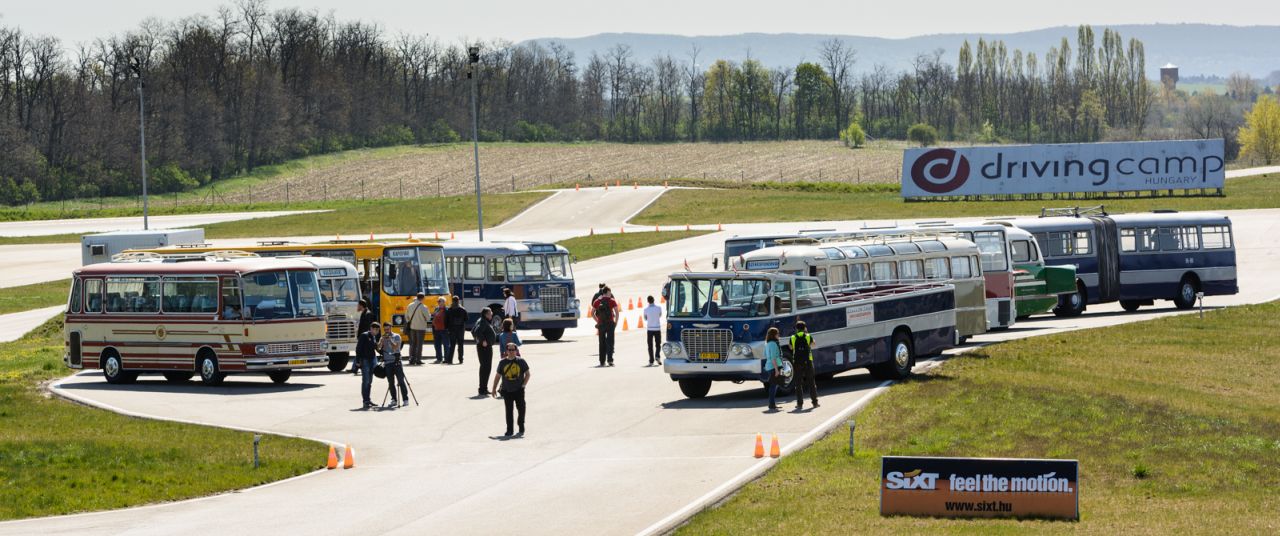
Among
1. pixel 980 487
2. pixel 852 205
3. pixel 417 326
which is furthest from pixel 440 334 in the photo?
pixel 852 205

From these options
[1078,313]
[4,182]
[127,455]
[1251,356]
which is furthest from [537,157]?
[127,455]

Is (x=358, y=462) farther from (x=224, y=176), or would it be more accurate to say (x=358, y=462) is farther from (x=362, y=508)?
(x=224, y=176)

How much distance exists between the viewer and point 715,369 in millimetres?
25938

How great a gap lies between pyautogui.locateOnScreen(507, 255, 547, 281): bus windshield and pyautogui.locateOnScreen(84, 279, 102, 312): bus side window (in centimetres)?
1181

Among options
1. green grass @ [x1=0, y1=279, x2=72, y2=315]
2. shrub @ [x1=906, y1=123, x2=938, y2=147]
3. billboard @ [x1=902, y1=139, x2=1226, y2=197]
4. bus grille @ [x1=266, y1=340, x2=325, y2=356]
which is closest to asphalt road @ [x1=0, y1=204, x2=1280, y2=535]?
bus grille @ [x1=266, y1=340, x2=325, y2=356]

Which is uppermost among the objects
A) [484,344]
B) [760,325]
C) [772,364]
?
[760,325]

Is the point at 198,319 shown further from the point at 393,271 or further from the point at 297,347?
the point at 393,271

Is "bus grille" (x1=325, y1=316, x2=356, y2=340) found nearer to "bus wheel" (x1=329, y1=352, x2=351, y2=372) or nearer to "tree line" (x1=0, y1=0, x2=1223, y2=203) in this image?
"bus wheel" (x1=329, y1=352, x2=351, y2=372)

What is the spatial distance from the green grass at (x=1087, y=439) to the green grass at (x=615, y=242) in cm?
3698

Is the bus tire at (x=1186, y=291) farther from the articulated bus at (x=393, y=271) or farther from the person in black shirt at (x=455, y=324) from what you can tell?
the person in black shirt at (x=455, y=324)

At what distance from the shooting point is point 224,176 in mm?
133000

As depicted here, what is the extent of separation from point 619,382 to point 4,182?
4015 inches

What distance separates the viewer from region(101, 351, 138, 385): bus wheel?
3192cm

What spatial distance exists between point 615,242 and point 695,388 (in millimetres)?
45562
